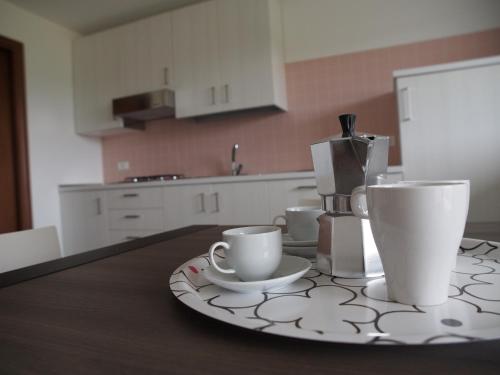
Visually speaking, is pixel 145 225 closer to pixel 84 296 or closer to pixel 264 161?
pixel 264 161

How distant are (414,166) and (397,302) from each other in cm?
184

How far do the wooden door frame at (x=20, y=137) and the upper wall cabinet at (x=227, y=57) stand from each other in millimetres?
1196

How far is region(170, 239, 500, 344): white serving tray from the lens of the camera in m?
0.29

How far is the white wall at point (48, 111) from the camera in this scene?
9.09 ft

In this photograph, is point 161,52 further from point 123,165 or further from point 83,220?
point 83,220

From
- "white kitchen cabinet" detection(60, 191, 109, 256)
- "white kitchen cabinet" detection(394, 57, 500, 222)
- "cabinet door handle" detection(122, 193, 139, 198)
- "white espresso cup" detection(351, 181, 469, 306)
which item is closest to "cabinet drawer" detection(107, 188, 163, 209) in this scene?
"cabinet door handle" detection(122, 193, 139, 198)

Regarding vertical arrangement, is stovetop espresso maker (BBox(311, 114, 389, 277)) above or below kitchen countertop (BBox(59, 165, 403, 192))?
below

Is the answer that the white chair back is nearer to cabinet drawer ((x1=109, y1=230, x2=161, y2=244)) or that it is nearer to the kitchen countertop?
the kitchen countertop

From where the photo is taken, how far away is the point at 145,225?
268 centimetres

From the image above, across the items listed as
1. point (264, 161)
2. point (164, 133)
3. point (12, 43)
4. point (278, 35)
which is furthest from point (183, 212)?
point (12, 43)

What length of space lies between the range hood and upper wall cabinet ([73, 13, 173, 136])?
0.12m

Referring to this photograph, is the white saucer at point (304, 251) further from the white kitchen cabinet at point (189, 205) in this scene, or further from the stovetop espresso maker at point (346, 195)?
the white kitchen cabinet at point (189, 205)

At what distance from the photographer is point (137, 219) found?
271cm

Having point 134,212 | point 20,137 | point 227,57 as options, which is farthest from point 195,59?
point 20,137
